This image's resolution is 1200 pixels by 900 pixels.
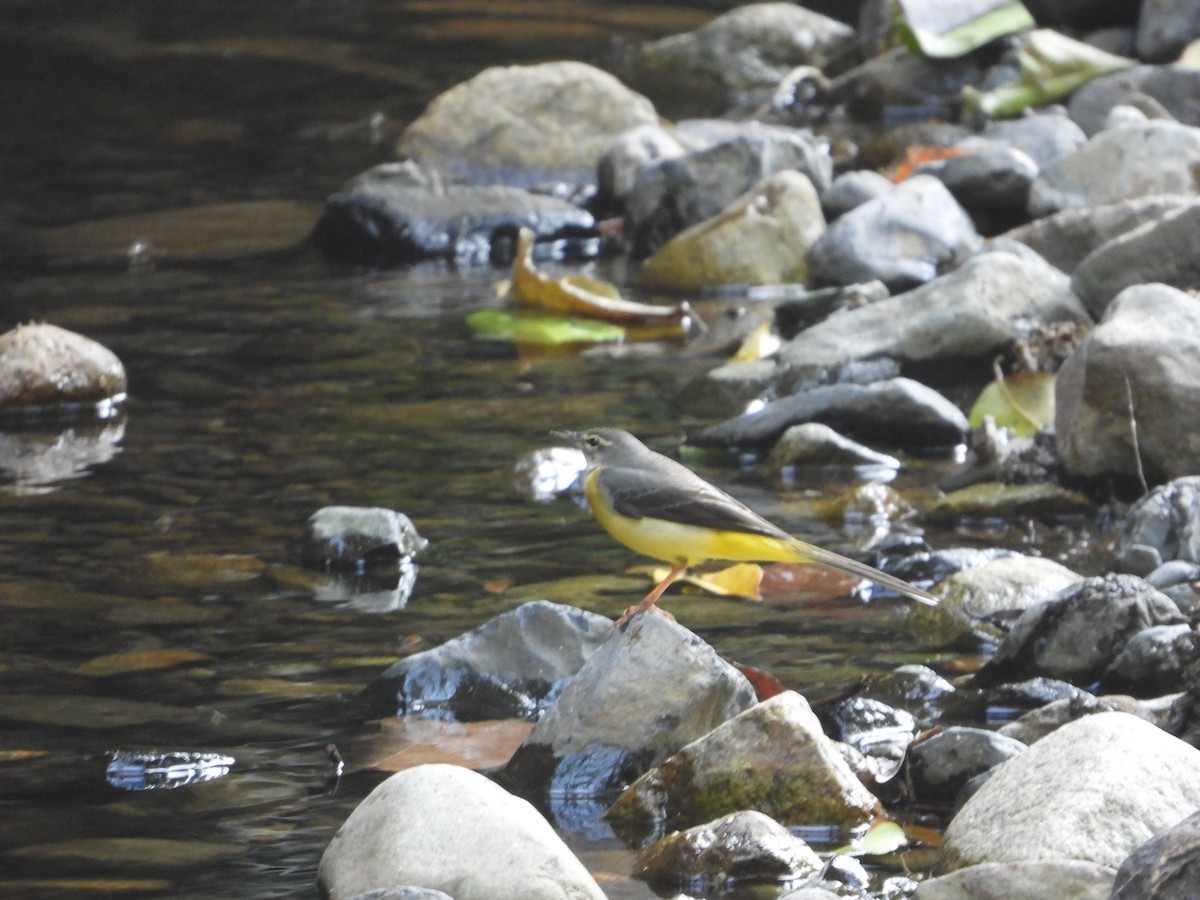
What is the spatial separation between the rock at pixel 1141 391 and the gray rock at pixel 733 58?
1308cm

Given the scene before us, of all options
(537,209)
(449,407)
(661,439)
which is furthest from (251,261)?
(661,439)

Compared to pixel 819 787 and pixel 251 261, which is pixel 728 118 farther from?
pixel 819 787

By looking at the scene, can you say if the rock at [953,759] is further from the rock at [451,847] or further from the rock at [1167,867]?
the rock at [1167,867]

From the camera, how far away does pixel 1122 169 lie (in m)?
12.9

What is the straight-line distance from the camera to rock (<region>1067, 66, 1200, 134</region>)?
1584 centimetres

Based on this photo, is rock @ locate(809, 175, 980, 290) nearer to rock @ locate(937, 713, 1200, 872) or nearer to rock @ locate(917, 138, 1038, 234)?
rock @ locate(917, 138, 1038, 234)

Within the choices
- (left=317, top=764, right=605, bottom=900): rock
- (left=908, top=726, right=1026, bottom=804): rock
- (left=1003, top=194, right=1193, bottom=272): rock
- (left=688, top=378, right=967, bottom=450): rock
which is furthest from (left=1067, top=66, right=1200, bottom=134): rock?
(left=317, top=764, right=605, bottom=900): rock

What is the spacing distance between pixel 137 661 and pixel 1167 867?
13.2 feet

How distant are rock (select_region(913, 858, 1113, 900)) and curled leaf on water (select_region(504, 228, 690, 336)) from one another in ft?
26.6

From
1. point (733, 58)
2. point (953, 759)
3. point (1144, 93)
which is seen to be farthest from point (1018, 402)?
point (733, 58)

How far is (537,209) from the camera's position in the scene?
49.8ft

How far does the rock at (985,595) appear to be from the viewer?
22.8ft

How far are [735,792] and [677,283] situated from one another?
28.6 ft

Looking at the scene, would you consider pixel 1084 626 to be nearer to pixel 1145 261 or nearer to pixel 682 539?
pixel 682 539
